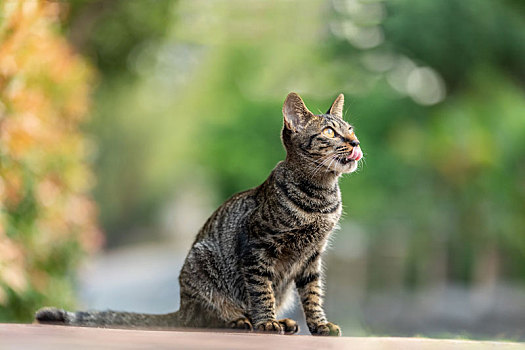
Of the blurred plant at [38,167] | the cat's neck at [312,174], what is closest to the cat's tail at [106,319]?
the cat's neck at [312,174]

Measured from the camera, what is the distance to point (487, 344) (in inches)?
84.4

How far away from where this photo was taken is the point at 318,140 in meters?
2.13

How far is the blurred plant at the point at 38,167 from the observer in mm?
3484

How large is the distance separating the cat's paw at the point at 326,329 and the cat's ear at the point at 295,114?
64cm

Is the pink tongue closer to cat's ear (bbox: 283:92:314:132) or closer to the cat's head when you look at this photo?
the cat's head

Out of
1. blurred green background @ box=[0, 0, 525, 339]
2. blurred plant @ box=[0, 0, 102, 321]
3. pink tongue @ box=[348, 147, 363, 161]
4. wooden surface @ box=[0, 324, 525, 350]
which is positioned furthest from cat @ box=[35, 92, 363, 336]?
blurred green background @ box=[0, 0, 525, 339]

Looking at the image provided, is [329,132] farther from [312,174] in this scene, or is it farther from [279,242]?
[279,242]

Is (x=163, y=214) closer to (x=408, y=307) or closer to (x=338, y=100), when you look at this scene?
(x=408, y=307)

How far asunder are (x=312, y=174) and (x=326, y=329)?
50 cm

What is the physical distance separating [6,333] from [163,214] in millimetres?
15664

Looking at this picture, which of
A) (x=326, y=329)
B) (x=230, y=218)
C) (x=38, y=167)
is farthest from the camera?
(x=38, y=167)

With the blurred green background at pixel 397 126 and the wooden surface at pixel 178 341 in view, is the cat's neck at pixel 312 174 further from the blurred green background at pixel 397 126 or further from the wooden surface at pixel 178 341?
the blurred green background at pixel 397 126

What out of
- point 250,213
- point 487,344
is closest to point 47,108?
point 250,213

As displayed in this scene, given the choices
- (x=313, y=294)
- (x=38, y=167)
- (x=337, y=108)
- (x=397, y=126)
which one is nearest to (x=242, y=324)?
(x=313, y=294)
